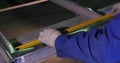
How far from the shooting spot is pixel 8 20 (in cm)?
153

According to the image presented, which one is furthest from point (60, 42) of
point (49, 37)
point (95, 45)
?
point (95, 45)

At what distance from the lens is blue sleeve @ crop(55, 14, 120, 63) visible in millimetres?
836

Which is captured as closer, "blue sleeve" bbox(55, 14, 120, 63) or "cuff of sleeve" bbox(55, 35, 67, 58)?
"blue sleeve" bbox(55, 14, 120, 63)

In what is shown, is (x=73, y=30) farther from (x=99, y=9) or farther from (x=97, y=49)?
(x=99, y=9)

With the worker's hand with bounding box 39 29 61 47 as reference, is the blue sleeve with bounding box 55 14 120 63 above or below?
below

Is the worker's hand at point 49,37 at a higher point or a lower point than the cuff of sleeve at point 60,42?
higher

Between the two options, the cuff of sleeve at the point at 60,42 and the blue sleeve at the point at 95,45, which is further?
the cuff of sleeve at the point at 60,42

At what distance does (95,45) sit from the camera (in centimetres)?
89

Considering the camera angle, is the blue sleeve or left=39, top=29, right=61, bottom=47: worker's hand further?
left=39, top=29, right=61, bottom=47: worker's hand

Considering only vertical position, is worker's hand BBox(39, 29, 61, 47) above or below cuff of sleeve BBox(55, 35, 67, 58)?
above

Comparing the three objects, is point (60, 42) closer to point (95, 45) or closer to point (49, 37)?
point (49, 37)

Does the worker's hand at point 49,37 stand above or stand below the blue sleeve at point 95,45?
above

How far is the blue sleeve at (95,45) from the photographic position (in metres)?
0.84

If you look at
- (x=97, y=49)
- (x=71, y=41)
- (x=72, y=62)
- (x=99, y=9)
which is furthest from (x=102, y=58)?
(x=99, y=9)
